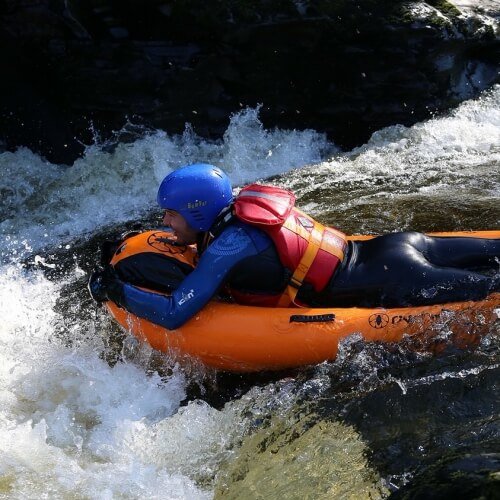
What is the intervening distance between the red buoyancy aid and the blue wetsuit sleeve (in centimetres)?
11

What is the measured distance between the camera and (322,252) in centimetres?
451

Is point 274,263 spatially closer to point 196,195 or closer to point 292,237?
point 292,237

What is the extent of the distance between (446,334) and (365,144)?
4.25m

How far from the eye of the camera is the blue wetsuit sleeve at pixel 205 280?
4.31 m

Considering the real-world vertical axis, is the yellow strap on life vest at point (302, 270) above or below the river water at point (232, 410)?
above

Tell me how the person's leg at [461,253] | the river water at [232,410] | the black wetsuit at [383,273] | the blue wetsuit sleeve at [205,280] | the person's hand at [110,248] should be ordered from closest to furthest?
the river water at [232,410]
the blue wetsuit sleeve at [205,280]
the black wetsuit at [383,273]
the person's leg at [461,253]
the person's hand at [110,248]

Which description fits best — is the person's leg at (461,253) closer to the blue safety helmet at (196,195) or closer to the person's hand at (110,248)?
the blue safety helmet at (196,195)

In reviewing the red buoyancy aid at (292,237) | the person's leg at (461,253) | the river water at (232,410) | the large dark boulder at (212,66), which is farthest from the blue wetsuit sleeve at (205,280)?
the large dark boulder at (212,66)

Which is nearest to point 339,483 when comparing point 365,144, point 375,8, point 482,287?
point 482,287

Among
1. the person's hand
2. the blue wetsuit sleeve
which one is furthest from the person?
the person's hand

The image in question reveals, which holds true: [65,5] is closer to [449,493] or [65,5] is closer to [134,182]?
[134,182]

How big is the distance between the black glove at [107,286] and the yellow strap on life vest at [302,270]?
1017 millimetres

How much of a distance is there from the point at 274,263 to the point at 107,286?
3.54ft

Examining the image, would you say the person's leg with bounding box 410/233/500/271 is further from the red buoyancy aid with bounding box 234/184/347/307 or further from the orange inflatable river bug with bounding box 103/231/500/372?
the red buoyancy aid with bounding box 234/184/347/307
